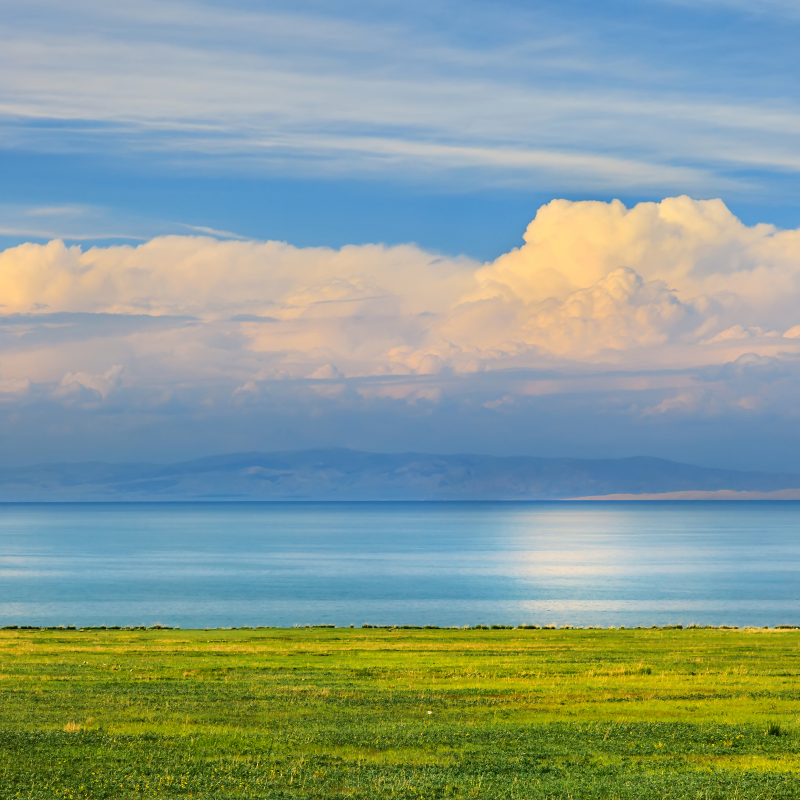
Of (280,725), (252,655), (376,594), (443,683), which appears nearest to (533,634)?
(252,655)

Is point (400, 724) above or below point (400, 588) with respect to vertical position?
below

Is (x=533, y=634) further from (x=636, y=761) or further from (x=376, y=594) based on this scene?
(x=376, y=594)

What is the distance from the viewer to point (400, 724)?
22.9m

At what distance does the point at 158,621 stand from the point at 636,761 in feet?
251

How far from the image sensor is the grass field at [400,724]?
17219mm

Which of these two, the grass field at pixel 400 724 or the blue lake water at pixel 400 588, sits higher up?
the blue lake water at pixel 400 588

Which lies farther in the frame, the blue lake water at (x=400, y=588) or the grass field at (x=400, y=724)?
the blue lake water at (x=400, y=588)

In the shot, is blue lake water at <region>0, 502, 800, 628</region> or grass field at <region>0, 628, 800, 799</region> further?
blue lake water at <region>0, 502, 800, 628</region>

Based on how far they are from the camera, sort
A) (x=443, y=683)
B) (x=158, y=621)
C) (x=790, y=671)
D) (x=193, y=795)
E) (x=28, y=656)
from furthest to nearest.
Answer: (x=158, y=621)
(x=28, y=656)
(x=790, y=671)
(x=443, y=683)
(x=193, y=795)

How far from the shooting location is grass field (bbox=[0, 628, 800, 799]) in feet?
56.5

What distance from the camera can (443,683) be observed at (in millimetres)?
30781

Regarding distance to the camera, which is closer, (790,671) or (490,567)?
(790,671)

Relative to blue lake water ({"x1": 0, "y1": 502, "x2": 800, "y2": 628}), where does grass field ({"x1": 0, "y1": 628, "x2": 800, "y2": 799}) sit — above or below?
below

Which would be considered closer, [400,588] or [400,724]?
[400,724]
